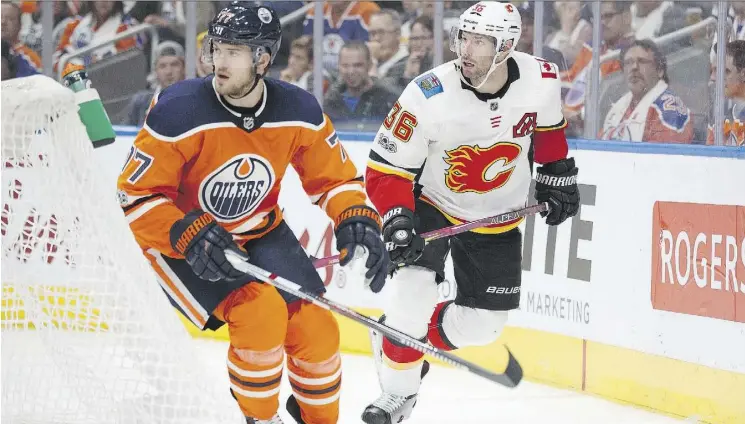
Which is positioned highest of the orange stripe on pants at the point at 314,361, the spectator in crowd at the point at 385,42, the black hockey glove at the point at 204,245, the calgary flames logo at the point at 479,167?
the spectator in crowd at the point at 385,42

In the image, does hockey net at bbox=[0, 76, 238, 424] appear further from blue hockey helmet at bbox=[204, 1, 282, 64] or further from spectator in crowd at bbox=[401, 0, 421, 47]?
spectator in crowd at bbox=[401, 0, 421, 47]

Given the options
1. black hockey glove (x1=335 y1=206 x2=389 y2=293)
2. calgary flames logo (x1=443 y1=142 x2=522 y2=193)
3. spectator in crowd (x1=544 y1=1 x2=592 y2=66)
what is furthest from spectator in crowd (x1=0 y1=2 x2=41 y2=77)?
black hockey glove (x1=335 y1=206 x2=389 y2=293)

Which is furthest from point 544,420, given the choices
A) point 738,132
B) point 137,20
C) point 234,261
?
point 137,20

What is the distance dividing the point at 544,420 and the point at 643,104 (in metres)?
1.28

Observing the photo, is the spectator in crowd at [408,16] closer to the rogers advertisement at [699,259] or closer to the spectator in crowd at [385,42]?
the spectator in crowd at [385,42]

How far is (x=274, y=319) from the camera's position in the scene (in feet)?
10.0

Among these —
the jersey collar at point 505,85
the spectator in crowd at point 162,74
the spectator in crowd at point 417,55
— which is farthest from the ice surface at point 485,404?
the spectator in crowd at point 162,74

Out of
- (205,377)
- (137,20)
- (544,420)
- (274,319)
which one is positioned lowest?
(544,420)

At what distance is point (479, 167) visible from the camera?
12.2 feet

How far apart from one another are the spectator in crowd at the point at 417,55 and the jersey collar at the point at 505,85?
177 centimetres

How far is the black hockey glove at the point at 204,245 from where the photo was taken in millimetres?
2975

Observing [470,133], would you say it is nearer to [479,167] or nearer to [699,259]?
[479,167]

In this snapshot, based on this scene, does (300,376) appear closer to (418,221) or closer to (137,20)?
(418,221)

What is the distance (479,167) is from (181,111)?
Answer: 1.02 meters
